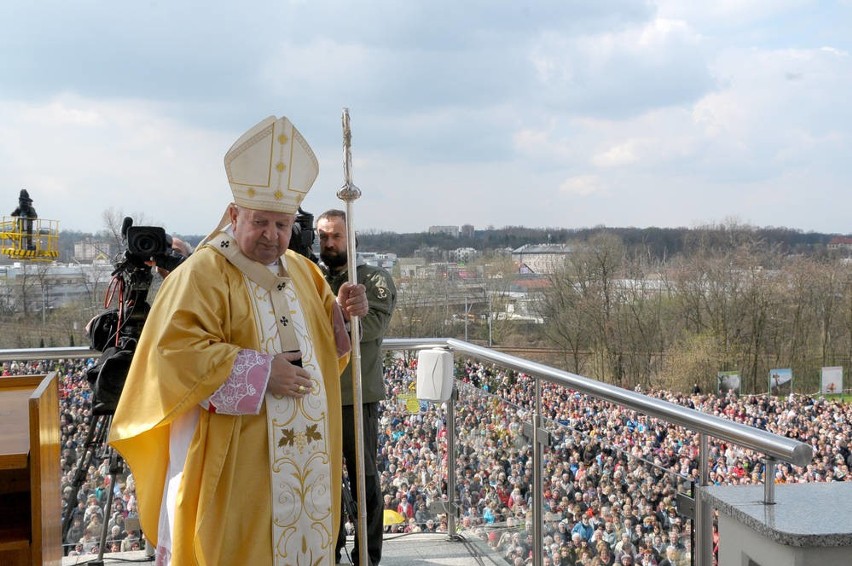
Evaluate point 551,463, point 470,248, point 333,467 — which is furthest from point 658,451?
point 470,248

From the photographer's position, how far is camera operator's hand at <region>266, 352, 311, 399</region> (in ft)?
7.18

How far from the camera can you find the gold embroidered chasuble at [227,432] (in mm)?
2098

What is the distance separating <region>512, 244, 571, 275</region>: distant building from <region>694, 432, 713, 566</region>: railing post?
177ft

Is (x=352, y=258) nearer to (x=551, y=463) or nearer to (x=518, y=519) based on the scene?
(x=551, y=463)

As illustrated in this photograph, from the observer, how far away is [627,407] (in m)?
2.39

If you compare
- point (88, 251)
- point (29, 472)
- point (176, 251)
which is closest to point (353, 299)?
point (29, 472)

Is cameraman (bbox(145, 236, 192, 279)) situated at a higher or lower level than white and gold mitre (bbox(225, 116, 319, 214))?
lower

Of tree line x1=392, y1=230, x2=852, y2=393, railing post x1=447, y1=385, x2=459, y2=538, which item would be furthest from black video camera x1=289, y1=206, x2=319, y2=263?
tree line x1=392, y1=230, x2=852, y2=393

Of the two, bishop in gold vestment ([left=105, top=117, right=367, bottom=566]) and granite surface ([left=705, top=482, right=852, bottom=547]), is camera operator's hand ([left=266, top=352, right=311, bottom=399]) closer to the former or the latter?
bishop in gold vestment ([left=105, top=117, right=367, bottom=566])

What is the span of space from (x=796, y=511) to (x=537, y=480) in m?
1.43

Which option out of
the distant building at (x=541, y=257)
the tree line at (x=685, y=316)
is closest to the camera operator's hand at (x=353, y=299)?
the tree line at (x=685, y=316)

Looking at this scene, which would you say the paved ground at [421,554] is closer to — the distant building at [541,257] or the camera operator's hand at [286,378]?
the camera operator's hand at [286,378]

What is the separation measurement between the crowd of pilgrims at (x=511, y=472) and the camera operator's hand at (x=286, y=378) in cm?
101

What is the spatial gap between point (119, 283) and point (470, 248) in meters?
54.3
